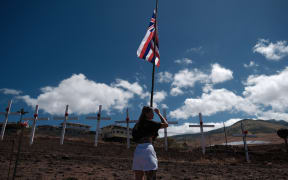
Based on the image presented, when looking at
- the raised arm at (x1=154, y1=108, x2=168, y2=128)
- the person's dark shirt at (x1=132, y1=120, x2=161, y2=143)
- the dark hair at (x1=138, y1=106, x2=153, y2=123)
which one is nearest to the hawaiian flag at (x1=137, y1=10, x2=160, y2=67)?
the raised arm at (x1=154, y1=108, x2=168, y2=128)

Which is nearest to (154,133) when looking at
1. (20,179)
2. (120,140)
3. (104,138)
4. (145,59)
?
(145,59)

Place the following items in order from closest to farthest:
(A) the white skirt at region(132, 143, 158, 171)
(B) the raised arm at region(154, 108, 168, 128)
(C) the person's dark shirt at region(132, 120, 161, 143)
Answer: (A) the white skirt at region(132, 143, 158, 171), (C) the person's dark shirt at region(132, 120, 161, 143), (B) the raised arm at region(154, 108, 168, 128)

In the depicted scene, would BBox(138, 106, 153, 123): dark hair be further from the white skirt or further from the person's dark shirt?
the white skirt

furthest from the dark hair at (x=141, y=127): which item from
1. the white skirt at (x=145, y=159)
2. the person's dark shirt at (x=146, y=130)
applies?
the white skirt at (x=145, y=159)

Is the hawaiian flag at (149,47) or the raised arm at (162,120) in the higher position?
the hawaiian flag at (149,47)

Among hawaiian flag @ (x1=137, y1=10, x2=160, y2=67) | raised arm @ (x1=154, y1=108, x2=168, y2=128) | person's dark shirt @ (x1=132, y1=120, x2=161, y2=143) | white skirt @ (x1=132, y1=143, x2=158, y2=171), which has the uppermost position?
hawaiian flag @ (x1=137, y1=10, x2=160, y2=67)

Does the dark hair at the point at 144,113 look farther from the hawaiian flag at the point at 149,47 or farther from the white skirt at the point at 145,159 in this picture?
the hawaiian flag at the point at 149,47

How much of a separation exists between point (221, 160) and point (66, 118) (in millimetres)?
11044

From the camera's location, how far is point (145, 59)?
17.4 ft

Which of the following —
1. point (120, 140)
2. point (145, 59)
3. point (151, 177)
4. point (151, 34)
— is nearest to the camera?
point (151, 177)

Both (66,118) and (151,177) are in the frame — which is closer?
(151,177)

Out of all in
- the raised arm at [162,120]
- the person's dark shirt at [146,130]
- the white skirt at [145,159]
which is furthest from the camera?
the raised arm at [162,120]

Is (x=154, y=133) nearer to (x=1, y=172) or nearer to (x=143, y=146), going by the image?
(x=143, y=146)

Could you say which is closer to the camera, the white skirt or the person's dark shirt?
the white skirt
